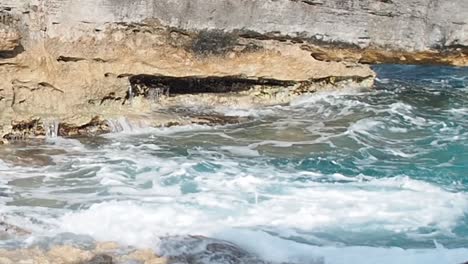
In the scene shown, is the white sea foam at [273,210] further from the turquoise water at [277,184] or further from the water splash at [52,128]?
the water splash at [52,128]

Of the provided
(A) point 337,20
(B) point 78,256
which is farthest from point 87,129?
(B) point 78,256

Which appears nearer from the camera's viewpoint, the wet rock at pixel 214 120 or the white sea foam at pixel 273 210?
the white sea foam at pixel 273 210

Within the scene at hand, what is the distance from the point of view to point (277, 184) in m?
7.30

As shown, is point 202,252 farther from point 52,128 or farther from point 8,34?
point 8,34

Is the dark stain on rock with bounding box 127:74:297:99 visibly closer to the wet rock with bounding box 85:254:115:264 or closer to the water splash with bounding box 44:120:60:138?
the water splash with bounding box 44:120:60:138

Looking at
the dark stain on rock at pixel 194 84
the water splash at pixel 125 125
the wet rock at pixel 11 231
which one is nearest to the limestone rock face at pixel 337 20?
the dark stain on rock at pixel 194 84

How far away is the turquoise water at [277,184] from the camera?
5926mm

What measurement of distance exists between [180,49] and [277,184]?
115 inches

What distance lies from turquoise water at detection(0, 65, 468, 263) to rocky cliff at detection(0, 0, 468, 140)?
44 cm

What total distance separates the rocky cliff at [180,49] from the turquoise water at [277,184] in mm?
441

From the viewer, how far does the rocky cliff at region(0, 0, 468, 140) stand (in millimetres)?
8609

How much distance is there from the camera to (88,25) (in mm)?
8789

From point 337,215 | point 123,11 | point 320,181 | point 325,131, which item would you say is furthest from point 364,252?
point 123,11

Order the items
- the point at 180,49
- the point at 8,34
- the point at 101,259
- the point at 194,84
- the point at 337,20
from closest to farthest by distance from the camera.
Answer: the point at 101,259
the point at 8,34
the point at 180,49
the point at 337,20
the point at 194,84
